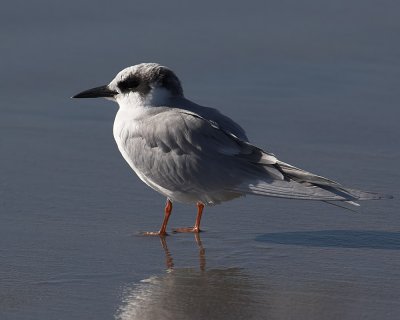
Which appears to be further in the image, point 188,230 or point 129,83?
point 129,83

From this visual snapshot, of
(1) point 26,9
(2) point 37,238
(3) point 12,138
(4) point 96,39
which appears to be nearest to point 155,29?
(4) point 96,39

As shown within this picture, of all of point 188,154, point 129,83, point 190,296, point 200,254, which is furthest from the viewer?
point 129,83

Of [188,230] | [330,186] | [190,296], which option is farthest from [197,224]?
[190,296]

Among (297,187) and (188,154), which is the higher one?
(188,154)

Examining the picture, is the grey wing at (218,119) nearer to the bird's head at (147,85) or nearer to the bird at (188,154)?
the bird at (188,154)

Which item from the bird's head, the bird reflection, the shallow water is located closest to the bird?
the bird's head

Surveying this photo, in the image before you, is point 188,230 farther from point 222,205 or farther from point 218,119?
point 218,119

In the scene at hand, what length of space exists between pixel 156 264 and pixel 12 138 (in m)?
2.08

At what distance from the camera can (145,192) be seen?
6555mm

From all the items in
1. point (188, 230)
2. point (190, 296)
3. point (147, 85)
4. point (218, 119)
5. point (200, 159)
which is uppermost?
point (147, 85)

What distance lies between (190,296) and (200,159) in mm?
1333

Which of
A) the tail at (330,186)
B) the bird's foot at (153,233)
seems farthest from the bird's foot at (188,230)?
the tail at (330,186)

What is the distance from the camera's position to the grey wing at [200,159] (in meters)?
5.84

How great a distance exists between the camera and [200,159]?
6.04 metres
